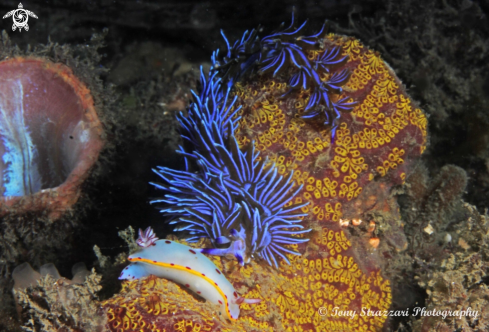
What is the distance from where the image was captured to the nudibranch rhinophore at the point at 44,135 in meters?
3.62

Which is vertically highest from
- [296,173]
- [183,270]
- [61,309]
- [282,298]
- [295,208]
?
[296,173]

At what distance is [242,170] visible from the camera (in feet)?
9.37

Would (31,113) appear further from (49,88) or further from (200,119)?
(200,119)

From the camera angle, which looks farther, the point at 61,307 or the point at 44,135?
the point at 44,135

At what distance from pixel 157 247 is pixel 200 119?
1321 millimetres

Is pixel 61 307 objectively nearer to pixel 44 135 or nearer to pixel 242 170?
pixel 242 170

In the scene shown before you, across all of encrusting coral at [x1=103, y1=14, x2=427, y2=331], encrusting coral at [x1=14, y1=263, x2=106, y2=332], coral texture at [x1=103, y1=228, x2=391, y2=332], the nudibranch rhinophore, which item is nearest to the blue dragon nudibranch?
encrusting coral at [x1=103, y1=14, x2=427, y2=331]

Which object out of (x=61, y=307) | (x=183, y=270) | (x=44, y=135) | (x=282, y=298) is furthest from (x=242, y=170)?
(x=44, y=135)

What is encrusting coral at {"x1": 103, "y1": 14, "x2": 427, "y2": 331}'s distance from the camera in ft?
8.87

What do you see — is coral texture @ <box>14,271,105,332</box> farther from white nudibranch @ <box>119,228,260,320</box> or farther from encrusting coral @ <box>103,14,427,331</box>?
encrusting coral @ <box>103,14,427,331</box>

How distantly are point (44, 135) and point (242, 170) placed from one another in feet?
10.5

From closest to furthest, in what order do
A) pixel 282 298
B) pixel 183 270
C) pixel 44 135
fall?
1. pixel 183 270
2. pixel 282 298
3. pixel 44 135

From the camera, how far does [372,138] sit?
3.17 meters

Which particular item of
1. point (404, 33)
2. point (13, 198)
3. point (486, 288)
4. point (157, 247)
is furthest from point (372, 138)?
point (13, 198)
